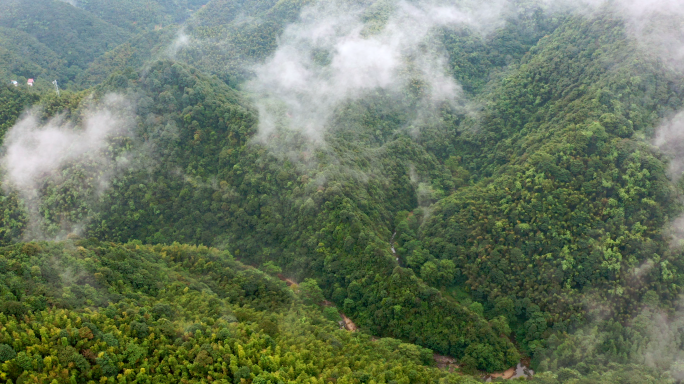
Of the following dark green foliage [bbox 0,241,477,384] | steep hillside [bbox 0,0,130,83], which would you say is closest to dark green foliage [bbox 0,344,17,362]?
dark green foliage [bbox 0,241,477,384]

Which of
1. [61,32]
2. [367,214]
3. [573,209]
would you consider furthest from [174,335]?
[61,32]

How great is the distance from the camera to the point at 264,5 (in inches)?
5876

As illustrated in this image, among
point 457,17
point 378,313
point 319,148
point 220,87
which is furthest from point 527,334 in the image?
point 457,17

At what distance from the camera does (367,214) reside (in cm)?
8088

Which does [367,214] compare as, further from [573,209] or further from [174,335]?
[174,335]

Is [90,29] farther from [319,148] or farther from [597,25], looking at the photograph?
[597,25]

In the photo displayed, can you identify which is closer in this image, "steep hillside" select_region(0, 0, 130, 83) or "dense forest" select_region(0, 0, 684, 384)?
"dense forest" select_region(0, 0, 684, 384)

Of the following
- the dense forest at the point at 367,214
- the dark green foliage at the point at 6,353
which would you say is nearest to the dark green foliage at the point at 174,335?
the dark green foliage at the point at 6,353

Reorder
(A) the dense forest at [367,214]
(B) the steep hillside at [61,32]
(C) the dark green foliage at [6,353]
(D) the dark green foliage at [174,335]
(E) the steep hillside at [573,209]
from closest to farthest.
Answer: (C) the dark green foliage at [6,353] < (D) the dark green foliage at [174,335] < (A) the dense forest at [367,214] < (E) the steep hillside at [573,209] < (B) the steep hillside at [61,32]

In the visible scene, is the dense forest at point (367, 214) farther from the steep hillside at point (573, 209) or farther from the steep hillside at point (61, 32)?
the steep hillside at point (61, 32)

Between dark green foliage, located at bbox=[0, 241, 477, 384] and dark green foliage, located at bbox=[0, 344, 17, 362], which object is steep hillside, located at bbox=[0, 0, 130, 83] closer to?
dark green foliage, located at bbox=[0, 241, 477, 384]

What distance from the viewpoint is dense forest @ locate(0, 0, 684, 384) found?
50.2 meters

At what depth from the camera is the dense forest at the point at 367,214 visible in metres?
50.2

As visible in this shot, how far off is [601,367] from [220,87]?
84503 millimetres
